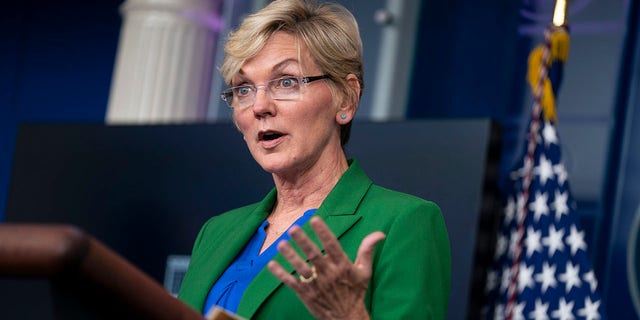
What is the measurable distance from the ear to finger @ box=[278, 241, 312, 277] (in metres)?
0.76

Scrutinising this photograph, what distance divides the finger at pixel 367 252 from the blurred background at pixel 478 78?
2557 millimetres

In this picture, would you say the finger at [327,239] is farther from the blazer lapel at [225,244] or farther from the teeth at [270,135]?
the teeth at [270,135]

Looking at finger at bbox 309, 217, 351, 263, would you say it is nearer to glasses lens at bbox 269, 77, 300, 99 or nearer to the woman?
the woman

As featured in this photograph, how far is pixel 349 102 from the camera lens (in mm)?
2176

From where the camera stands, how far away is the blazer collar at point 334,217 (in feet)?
5.84

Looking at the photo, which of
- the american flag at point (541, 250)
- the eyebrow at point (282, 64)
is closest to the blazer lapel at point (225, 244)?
the eyebrow at point (282, 64)

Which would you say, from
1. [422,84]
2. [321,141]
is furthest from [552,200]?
[321,141]

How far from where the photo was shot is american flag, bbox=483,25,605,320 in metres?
3.69

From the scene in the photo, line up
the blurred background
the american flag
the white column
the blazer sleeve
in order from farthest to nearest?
the white column < the blurred background < the american flag < the blazer sleeve

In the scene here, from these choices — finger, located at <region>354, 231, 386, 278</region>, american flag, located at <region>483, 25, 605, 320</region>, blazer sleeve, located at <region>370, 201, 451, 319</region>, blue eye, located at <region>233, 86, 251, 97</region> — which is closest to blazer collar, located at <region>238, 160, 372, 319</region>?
blazer sleeve, located at <region>370, 201, 451, 319</region>

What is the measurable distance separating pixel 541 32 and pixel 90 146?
6.44ft

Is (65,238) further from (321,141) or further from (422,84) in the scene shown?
(422,84)

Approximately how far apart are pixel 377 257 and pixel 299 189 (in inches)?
14.5

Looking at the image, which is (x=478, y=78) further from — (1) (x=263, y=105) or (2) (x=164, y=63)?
(1) (x=263, y=105)
